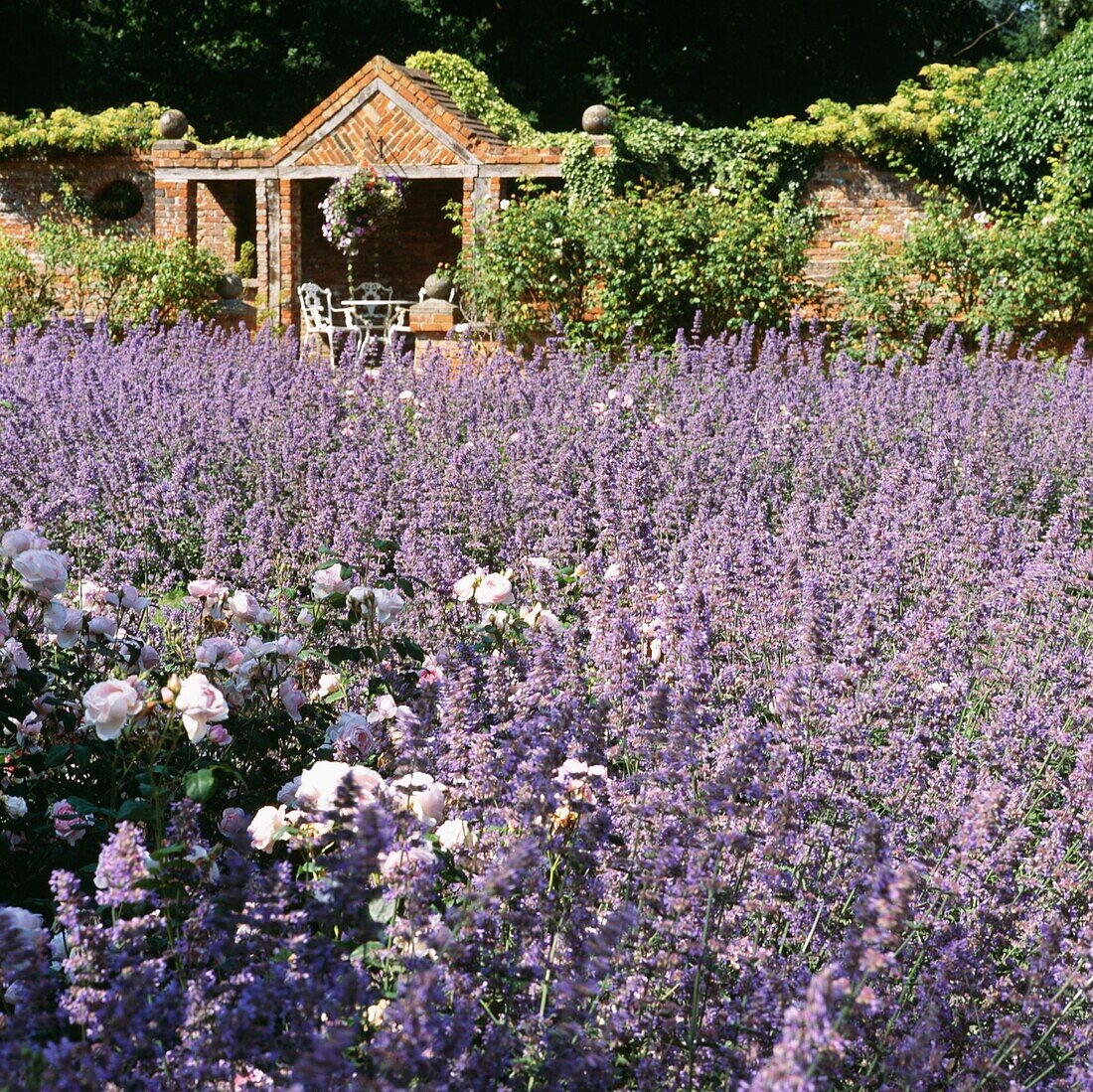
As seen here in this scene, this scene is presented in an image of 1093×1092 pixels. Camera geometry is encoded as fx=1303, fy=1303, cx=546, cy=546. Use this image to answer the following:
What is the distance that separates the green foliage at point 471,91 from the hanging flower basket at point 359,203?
5.56ft

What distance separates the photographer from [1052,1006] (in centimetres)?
170

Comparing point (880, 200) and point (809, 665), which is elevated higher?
point (880, 200)

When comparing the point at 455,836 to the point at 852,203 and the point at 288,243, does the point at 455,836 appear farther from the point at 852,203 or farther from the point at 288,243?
the point at 288,243

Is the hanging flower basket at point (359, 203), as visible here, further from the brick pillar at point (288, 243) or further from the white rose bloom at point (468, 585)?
the white rose bloom at point (468, 585)

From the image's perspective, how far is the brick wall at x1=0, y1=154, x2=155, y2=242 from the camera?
17.5 meters

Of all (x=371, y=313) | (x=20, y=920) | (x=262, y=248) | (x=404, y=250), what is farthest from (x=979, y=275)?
(x=20, y=920)

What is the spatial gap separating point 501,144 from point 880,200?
416 centimetres

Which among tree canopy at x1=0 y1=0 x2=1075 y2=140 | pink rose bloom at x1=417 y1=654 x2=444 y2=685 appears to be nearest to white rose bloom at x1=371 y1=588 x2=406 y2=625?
pink rose bloom at x1=417 y1=654 x2=444 y2=685

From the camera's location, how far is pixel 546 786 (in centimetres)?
166

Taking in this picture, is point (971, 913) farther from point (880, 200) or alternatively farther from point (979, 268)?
point (880, 200)

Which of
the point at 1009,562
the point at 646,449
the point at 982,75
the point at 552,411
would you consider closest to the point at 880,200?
the point at 982,75

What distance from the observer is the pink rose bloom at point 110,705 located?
6.44 feet

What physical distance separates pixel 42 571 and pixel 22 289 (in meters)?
13.6

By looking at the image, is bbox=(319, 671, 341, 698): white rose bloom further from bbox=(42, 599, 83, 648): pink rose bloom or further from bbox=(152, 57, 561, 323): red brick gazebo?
bbox=(152, 57, 561, 323): red brick gazebo
